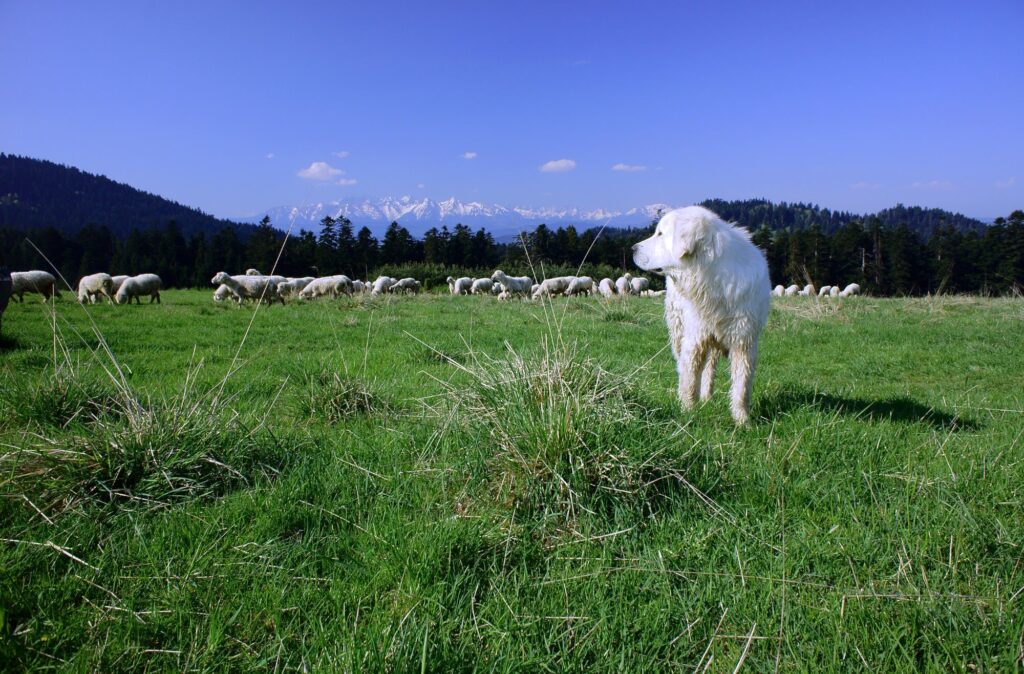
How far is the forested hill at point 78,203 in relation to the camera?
99.3 m

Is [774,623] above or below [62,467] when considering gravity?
below

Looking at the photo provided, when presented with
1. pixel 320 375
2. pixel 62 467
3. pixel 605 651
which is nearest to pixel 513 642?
pixel 605 651

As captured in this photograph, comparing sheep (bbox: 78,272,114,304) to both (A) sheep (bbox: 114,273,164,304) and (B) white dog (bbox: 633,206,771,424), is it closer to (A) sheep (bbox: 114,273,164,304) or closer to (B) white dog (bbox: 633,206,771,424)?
(A) sheep (bbox: 114,273,164,304)

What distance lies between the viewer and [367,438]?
10.8 feet

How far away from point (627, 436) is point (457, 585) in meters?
1.21

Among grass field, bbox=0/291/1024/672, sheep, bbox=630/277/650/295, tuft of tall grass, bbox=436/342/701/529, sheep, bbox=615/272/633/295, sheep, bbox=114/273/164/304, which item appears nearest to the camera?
grass field, bbox=0/291/1024/672

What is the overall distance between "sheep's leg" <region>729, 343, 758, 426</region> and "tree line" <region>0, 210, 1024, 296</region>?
3180 cm

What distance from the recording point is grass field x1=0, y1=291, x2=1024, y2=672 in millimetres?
1604

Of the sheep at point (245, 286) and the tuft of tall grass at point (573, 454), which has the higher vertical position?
the sheep at point (245, 286)

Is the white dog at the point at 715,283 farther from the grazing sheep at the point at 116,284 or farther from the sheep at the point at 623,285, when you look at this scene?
the grazing sheep at the point at 116,284

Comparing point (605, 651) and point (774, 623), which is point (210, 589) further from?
point (774, 623)

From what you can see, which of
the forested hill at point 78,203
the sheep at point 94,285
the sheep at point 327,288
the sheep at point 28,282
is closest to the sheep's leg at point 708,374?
the sheep at point 327,288

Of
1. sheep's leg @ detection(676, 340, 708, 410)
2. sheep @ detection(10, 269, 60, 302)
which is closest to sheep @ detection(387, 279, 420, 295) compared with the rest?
sheep @ detection(10, 269, 60, 302)

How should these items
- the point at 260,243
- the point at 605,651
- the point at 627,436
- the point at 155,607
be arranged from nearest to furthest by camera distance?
the point at 605,651 < the point at 155,607 < the point at 627,436 < the point at 260,243
